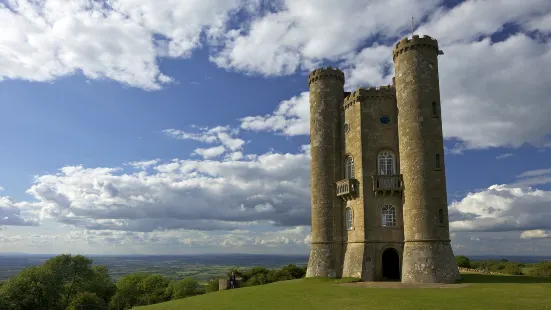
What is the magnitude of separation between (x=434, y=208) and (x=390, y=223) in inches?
180

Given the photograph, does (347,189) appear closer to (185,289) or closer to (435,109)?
(435,109)

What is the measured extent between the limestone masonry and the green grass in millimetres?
5342

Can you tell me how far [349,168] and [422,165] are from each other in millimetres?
8006

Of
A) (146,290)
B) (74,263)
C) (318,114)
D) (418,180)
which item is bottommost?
(146,290)

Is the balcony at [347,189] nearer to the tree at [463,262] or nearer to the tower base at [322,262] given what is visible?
the tower base at [322,262]

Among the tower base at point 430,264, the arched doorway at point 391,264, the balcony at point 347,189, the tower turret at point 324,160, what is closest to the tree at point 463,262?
the arched doorway at point 391,264

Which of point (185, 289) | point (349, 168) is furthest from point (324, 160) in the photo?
point (185, 289)

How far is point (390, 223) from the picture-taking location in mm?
37188

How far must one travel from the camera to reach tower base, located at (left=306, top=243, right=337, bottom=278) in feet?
129

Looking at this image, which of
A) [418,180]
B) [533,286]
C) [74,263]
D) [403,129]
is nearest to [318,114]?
[403,129]

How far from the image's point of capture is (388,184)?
36781mm

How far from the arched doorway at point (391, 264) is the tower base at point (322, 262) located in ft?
15.9

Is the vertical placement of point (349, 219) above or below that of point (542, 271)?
above

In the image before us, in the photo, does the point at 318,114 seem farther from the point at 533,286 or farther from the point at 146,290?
the point at 146,290
